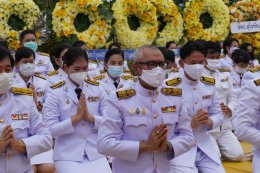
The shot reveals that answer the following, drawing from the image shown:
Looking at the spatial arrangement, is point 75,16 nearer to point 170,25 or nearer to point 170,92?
point 170,25

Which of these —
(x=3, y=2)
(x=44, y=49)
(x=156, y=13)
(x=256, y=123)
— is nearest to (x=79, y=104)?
(x=256, y=123)

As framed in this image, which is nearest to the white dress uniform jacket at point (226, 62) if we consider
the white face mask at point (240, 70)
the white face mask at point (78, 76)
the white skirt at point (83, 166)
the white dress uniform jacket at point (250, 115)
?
the white face mask at point (240, 70)

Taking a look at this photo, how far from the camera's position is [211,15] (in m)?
12.5

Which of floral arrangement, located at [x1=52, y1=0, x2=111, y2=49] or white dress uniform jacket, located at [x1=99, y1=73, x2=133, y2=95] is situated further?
floral arrangement, located at [x1=52, y1=0, x2=111, y2=49]

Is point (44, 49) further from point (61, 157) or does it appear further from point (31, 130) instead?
point (31, 130)

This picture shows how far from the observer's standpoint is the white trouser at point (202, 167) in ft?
17.9

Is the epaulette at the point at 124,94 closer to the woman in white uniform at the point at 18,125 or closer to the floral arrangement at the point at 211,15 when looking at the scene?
the woman in white uniform at the point at 18,125

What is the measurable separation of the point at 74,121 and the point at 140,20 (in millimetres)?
5608

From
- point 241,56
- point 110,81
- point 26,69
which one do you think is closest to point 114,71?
point 110,81

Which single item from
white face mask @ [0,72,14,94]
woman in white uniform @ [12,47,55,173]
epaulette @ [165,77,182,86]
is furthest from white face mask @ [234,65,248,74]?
white face mask @ [0,72,14,94]

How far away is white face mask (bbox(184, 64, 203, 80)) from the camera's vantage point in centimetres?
583

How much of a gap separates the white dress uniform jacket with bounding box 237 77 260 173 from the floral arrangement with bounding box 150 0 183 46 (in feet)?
22.2

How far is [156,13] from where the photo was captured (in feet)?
36.7

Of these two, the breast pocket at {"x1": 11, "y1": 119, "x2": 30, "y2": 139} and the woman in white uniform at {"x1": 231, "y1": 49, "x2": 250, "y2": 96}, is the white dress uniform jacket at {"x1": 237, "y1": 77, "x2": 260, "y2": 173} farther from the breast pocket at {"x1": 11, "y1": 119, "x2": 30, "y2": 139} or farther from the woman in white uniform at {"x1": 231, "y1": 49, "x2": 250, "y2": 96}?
the woman in white uniform at {"x1": 231, "y1": 49, "x2": 250, "y2": 96}
